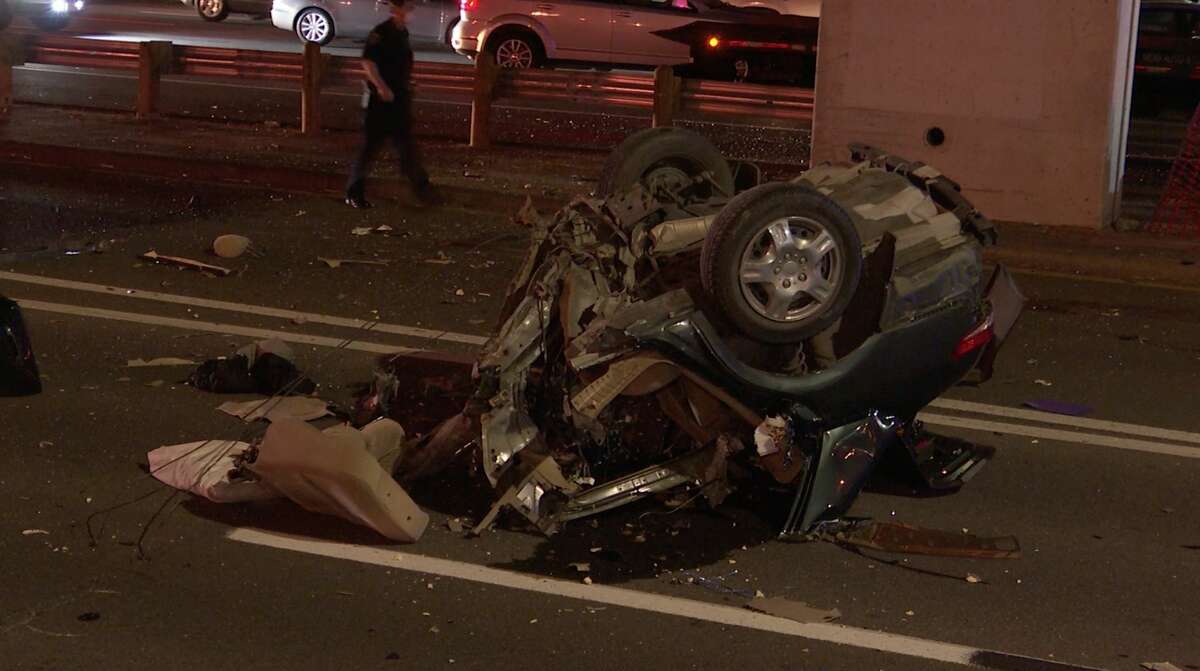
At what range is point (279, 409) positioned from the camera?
766 cm

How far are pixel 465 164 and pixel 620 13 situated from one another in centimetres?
912

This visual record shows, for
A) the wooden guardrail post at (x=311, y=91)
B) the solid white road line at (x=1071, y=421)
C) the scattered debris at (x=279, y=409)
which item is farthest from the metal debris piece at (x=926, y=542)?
the wooden guardrail post at (x=311, y=91)

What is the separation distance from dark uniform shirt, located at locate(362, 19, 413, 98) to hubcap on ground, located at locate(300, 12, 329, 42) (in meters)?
16.8

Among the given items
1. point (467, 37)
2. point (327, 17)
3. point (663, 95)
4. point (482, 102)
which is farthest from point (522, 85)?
point (327, 17)

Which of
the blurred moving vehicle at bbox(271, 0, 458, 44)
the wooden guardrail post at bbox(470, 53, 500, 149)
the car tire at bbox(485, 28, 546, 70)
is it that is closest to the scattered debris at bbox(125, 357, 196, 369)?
the wooden guardrail post at bbox(470, 53, 500, 149)

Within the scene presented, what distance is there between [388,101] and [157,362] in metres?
5.28

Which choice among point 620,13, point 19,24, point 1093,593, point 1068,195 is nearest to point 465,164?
point 1068,195

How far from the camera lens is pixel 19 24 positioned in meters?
31.7

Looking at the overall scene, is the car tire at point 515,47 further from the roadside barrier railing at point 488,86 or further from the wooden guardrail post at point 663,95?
the wooden guardrail post at point 663,95

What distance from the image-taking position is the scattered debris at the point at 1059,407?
8.12 m

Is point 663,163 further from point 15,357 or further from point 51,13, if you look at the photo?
point 51,13

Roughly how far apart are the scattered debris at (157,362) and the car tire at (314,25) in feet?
72.0

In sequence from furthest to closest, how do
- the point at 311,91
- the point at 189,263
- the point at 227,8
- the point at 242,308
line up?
the point at 227,8
the point at 311,91
the point at 189,263
the point at 242,308

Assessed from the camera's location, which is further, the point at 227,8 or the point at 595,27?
the point at 227,8
